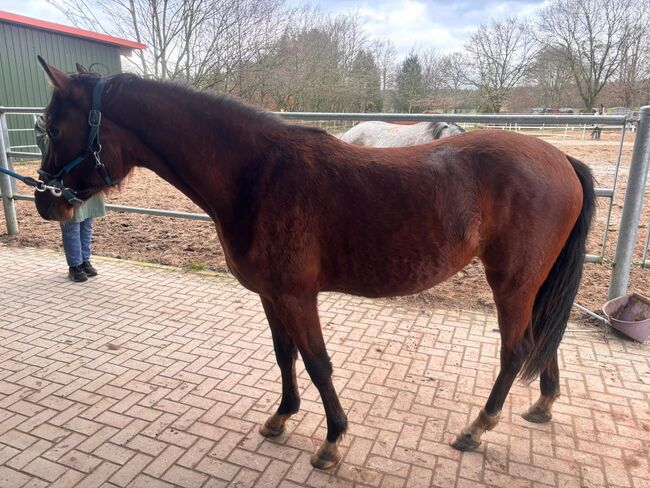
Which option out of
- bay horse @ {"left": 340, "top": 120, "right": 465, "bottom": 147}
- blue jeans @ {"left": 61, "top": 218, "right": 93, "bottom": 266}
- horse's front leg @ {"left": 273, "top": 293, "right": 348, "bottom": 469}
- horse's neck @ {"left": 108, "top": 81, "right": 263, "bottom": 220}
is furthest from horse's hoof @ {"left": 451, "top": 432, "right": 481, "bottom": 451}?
blue jeans @ {"left": 61, "top": 218, "right": 93, "bottom": 266}

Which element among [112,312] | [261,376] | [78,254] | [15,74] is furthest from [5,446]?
[15,74]

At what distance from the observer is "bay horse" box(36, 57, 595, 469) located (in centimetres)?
202

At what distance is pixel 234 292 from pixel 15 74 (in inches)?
537

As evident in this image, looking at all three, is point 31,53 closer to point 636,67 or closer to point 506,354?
point 506,354

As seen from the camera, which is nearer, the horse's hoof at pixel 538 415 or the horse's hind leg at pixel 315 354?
the horse's hind leg at pixel 315 354

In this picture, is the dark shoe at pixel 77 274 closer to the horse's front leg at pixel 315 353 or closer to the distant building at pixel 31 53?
the horse's front leg at pixel 315 353

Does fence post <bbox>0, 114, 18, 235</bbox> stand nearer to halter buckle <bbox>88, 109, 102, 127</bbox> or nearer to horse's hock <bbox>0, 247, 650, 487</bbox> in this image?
horse's hock <bbox>0, 247, 650, 487</bbox>

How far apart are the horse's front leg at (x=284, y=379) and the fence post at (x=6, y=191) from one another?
522 cm

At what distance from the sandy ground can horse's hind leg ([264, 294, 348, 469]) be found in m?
2.12

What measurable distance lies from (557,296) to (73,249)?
4.51 m

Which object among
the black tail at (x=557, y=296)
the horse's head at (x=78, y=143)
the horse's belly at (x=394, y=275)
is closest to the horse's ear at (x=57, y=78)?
the horse's head at (x=78, y=143)

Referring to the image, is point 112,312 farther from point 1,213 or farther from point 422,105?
point 422,105

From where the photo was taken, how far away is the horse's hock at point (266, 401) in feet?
7.35

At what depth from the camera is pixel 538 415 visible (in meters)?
2.59
